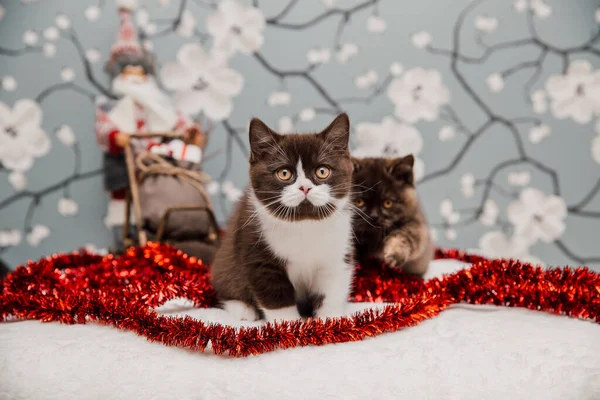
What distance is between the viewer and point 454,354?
68 cm

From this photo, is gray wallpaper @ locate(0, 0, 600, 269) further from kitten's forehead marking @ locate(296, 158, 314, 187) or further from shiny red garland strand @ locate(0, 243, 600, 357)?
kitten's forehead marking @ locate(296, 158, 314, 187)

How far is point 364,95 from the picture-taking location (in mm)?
2242

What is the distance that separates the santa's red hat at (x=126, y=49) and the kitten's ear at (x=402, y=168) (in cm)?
154

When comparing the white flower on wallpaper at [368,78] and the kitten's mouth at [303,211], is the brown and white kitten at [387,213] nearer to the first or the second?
the kitten's mouth at [303,211]

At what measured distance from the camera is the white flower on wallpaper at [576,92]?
2180 mm

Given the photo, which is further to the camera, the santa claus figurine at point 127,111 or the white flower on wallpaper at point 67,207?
the white flower on wallpaper at point 67,207

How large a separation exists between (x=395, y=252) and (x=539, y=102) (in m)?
1.73

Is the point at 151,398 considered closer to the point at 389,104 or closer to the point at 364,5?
the point at 389,104

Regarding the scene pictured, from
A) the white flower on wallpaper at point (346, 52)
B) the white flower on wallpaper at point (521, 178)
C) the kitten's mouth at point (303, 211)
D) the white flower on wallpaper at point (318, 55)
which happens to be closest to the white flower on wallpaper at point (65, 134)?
the white flower on wallpaper at point (318, 55)

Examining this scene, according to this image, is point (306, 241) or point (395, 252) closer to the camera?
point (306, 241)

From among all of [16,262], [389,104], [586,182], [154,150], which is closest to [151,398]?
[154,150]

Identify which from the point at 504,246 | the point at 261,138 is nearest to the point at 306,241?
the point at 261,138

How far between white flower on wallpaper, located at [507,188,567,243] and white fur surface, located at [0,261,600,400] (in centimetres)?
164

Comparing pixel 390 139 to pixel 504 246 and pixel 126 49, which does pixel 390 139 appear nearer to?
pixel 504 246
